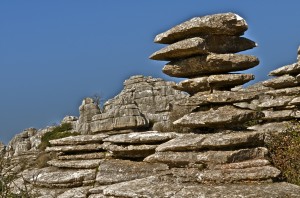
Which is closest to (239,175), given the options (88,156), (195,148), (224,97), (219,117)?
(195,148)

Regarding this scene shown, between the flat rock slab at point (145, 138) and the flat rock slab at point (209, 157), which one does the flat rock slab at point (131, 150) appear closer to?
the flat rock slab at point (145, 138)

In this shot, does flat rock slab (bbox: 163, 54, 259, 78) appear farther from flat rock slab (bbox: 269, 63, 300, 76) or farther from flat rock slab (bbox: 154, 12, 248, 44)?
flat rock slab (bbox: 269, 63, 300, 76)

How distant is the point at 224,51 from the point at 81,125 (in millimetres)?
30812

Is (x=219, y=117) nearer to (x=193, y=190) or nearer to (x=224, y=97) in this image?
(x=224, y=97)

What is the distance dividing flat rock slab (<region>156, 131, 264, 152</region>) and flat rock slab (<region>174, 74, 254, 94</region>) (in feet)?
6.56

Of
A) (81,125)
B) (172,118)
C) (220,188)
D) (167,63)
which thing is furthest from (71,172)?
(81,125)

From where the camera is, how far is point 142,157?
64.3 feet

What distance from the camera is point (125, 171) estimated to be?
18375 millimetres

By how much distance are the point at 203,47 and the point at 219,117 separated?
268cm

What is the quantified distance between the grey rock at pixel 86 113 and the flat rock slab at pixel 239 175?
29358 millimetres

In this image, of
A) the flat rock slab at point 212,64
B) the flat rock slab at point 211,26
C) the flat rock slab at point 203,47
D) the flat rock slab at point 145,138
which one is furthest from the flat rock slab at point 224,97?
the flat rock slab at point 145,138

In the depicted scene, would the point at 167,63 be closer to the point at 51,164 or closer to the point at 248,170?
the point at 248,170

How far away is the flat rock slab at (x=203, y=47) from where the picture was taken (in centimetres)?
1673

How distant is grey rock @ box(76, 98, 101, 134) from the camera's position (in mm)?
44403
